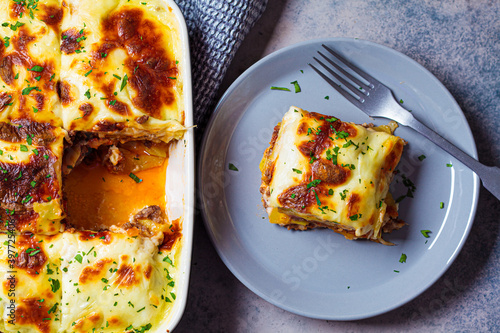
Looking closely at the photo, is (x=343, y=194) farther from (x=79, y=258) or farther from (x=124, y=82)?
(x=79, y=258)

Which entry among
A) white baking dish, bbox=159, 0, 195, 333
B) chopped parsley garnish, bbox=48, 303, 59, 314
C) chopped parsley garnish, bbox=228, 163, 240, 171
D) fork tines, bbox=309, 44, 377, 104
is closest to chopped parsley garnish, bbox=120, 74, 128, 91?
white baking dish, bbox=159, 0, 195, 333

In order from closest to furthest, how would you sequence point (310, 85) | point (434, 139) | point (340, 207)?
point (340, 207)
point (434, 139)
point (310, 85)

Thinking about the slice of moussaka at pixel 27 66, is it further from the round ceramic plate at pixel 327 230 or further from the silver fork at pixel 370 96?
the silver fork at pixel 370 96

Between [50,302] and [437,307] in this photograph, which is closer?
[50,302]

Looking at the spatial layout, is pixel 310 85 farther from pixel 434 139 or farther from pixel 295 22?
pixel 434 139

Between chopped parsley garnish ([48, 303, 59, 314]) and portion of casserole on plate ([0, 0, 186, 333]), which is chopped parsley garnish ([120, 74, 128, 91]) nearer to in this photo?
portion of casserole on plate ([0, 0, 186, 333])

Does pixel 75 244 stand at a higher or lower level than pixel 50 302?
higher

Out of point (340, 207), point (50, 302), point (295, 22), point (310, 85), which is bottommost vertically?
point (50, 302)

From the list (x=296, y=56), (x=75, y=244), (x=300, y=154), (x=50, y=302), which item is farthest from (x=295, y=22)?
(x=50, y=302)

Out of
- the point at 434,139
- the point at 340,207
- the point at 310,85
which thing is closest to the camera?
the point at 340,207
